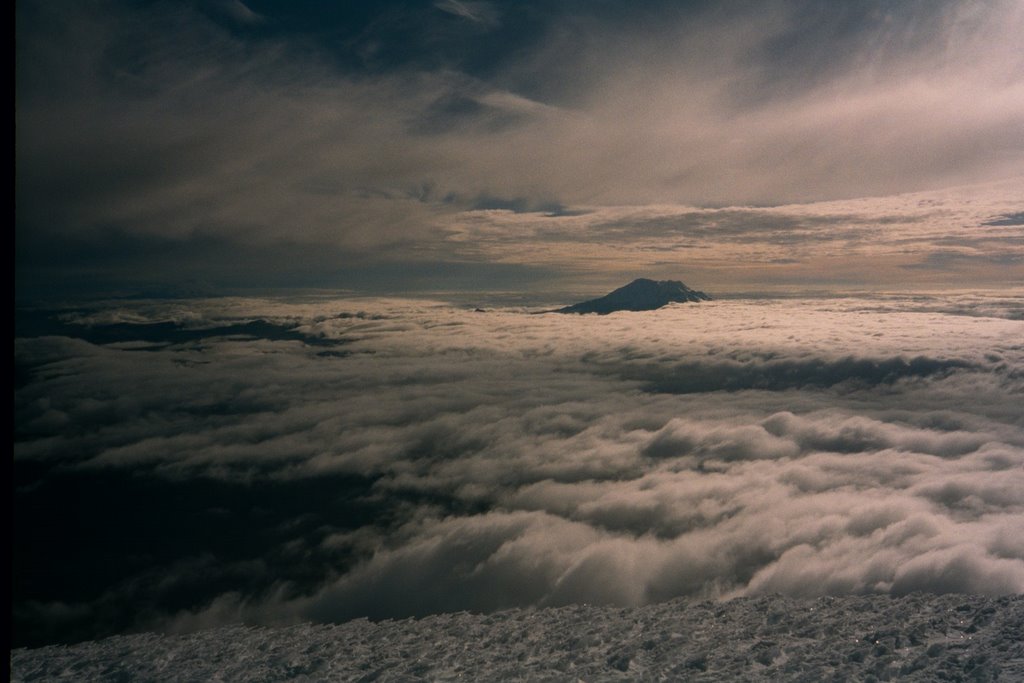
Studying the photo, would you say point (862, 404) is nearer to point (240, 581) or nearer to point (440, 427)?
point (440, 427)

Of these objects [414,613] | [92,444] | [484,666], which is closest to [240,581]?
[414,613]

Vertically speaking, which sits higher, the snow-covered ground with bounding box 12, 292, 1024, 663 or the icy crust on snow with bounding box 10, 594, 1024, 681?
the icy crust on snow with bounding box 10, 594, 1024, 681

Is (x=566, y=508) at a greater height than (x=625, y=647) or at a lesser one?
lesser

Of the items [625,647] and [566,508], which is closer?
[625,647]

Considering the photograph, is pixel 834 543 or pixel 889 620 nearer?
pixel 889 620

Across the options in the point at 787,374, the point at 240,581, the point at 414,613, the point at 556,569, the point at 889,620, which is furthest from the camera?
the point at 787,374

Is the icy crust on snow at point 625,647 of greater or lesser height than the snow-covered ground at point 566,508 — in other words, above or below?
above

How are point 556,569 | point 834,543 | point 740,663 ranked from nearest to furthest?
point 740,663 → point 834,543 → point 556,569

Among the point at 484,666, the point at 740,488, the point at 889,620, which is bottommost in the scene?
the point at 740,488
